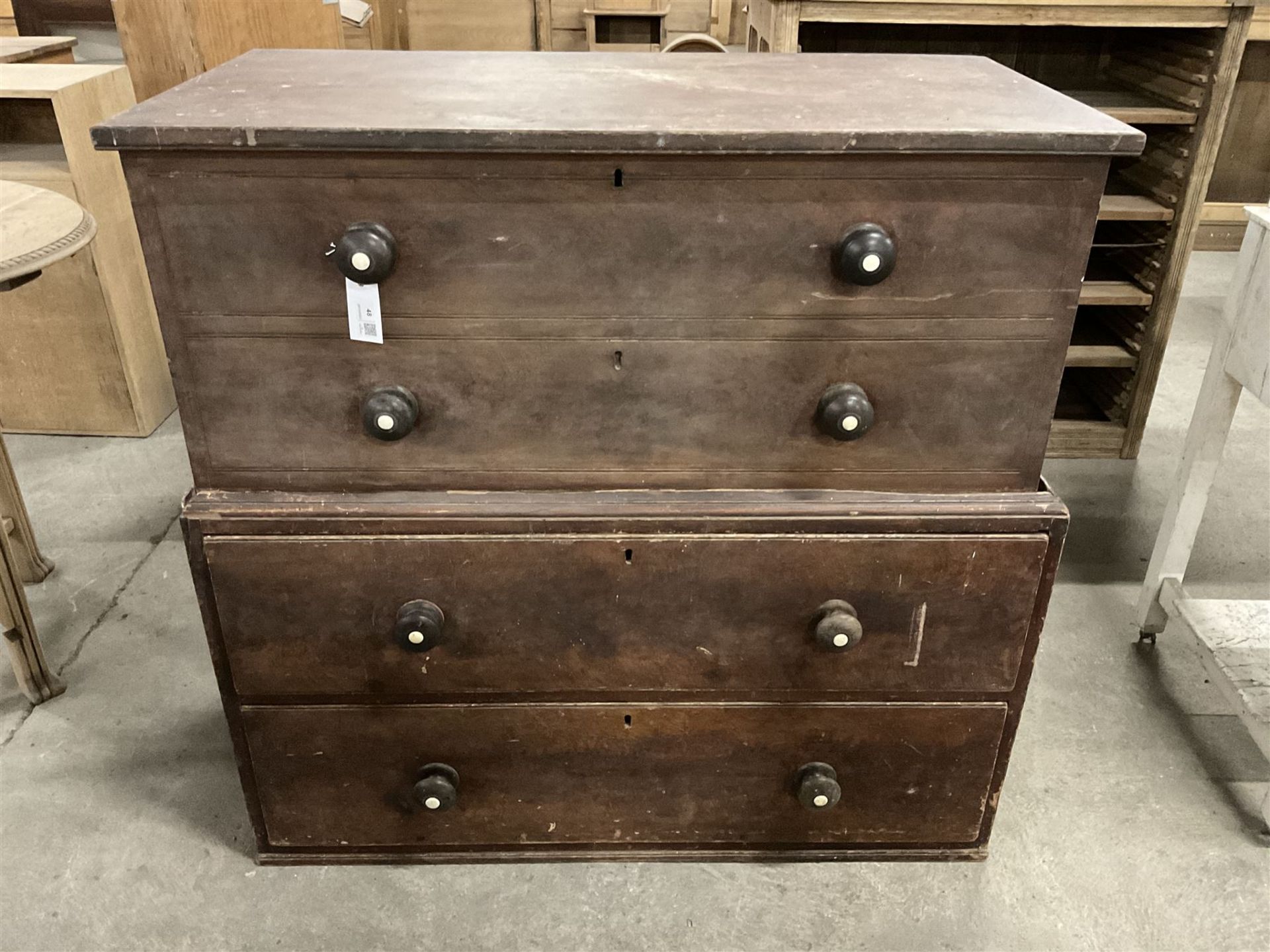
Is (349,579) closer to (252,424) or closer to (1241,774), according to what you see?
(252,424)

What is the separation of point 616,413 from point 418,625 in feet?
1.29

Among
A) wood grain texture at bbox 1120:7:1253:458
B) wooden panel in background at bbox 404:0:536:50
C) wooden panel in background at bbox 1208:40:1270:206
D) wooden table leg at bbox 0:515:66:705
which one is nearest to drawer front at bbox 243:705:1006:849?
wooden table leg at bbox 0:515:66:705

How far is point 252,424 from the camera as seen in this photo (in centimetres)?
128

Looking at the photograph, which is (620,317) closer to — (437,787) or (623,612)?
(623,612)

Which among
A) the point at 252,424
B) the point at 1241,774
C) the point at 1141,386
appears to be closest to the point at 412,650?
the point at 252,424

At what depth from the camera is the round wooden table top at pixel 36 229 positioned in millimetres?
1552

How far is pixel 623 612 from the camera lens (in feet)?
4.57

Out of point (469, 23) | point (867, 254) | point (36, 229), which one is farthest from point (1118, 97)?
point (469, 23)

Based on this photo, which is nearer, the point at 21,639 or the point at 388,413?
the point at 388,413

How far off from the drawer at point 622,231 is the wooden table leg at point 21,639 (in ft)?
A: 2.94

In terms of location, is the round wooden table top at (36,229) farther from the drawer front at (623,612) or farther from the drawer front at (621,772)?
the drawer front at (621,772)

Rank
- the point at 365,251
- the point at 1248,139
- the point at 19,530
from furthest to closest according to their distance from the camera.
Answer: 1. the point at 1248,139
2. the point at 19,530
3. the point at 365,251

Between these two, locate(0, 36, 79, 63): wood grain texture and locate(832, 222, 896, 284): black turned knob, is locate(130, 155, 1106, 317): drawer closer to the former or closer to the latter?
locate(832, 222, 896, 284): black turned knob

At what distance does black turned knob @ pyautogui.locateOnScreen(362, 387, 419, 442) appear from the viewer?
1.24 m
